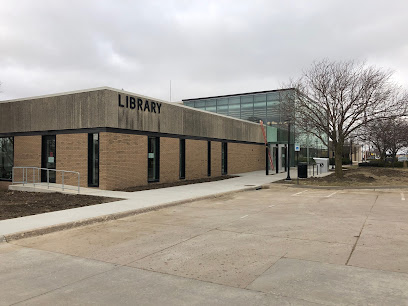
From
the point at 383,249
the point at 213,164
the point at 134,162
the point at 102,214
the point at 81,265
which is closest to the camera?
the point at 81,265

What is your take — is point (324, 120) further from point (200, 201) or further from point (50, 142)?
point (50, 142)

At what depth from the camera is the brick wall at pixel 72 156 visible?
16453 millimetres

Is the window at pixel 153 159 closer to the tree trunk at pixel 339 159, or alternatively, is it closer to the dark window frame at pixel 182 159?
the dark window frame at pixel 182 159

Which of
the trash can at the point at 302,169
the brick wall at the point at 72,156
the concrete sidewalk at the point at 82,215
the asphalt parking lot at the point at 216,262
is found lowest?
the asphalt parking lot at the point at 216,262

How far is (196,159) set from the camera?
23172mm

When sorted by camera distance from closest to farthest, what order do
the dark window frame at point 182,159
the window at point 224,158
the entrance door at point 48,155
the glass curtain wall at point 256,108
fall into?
the entrance door at point 48,155
the dark window frame at point 182,159
the window at point 224,158
the glass curtain wall at point 256,108

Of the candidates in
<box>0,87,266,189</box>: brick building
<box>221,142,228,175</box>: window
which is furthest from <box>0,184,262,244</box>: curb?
<box>221,142,228,175</box>: window

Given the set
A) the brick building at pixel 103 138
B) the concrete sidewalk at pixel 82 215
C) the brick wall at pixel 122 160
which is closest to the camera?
the concrete sidewalk at pixel 82 215

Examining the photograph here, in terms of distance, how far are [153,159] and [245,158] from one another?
44.3 ft

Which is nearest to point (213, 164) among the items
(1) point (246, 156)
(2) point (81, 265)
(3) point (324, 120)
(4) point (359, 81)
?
(1) point (246, 156)

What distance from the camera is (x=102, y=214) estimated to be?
9.62 m

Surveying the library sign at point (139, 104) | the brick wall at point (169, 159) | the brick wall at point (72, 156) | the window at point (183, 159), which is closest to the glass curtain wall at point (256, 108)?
the window at point (183, 159)

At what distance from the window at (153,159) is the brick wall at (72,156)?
3.53 meters

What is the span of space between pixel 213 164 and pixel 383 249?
19.6m
